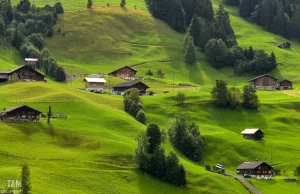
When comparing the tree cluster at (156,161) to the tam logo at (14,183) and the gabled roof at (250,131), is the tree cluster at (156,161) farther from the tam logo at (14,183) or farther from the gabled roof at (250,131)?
the gabled roof at (250,131)

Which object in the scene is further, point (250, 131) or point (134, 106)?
point (134, 106)

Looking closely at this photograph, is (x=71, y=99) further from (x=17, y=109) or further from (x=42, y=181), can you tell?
(x=42, y=181)

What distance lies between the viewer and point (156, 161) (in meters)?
146

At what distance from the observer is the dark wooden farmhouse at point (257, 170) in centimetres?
16025

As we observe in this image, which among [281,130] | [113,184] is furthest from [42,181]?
[281,130]

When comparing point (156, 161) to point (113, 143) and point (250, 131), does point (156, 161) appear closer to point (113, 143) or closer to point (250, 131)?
point (113, 143)

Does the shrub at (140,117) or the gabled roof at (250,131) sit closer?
the shrub at (140,117)

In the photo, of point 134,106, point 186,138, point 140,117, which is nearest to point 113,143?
point 186,138

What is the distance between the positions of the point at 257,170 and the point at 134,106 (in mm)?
38635

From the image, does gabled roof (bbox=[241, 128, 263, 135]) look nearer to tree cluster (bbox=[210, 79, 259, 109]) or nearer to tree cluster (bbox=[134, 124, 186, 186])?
tree cluster (bbox=[210, 79, 259, 109])

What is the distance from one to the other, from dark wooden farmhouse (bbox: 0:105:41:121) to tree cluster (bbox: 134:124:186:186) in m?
23.8

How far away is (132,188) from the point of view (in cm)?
13512

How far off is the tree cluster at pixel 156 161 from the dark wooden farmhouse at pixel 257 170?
2096 centimetres

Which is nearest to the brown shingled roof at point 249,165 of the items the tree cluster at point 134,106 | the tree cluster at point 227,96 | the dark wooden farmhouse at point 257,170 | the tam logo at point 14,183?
the dark wooden farmhouse at point 257,170
